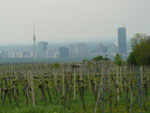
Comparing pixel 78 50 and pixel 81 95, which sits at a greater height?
pixel 78 50

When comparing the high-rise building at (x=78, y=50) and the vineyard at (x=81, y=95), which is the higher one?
the high-rise building at (x=78, y=50)

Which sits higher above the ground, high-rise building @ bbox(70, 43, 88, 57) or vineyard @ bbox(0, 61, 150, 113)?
high-rise building @ bbox(70, 43, 88, 57)

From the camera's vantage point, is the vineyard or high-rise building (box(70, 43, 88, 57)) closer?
the vineyard

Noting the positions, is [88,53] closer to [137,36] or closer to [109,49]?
[109,49]

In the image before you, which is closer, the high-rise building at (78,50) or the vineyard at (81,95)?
the vineyard at (81,95)

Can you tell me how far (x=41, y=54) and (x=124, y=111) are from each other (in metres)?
171

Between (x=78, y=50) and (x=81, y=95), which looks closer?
(x=81, y=95)

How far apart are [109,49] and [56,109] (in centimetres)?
→ 15348

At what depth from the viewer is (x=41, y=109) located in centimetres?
1227

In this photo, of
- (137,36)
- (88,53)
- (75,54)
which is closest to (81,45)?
(88,53)

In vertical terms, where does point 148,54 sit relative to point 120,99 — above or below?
above

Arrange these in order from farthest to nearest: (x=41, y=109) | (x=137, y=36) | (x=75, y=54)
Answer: (x=75, y=54) < (x=137, y=36) < (x=41, y=109)

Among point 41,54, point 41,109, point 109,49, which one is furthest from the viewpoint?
point 41,54

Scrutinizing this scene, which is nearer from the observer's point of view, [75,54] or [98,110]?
[98,110]
